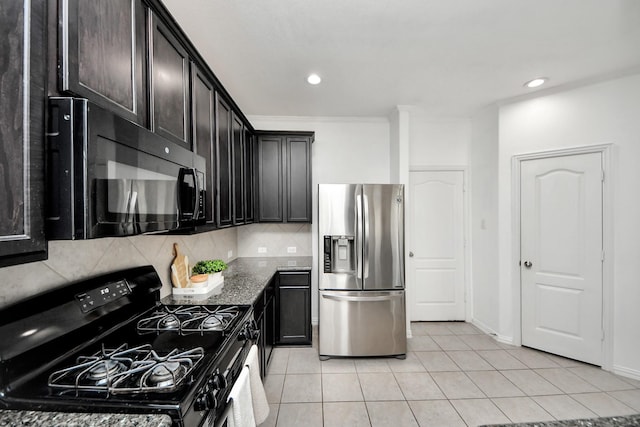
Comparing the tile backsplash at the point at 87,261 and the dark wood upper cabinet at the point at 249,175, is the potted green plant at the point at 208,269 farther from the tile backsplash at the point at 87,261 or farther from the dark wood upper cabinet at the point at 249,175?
the dark wood upper cabinet at the point at 249,175

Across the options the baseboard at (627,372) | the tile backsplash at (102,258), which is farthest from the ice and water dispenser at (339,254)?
the baseboard at (627,372)

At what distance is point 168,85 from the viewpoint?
1.40 meters

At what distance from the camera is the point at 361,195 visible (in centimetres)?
280

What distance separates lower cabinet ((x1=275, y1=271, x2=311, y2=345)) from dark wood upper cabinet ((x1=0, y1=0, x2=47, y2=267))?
7.88 feet

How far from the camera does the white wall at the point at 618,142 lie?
247 cm

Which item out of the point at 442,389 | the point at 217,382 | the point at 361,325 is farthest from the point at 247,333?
the point at 442,389

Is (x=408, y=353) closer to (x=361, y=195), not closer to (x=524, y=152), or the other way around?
(x=361, y=195)

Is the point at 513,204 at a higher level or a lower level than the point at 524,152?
lower

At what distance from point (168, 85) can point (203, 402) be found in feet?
4.72

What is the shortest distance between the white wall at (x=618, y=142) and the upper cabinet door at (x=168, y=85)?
344 cm

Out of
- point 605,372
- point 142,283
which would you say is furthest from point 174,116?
point 605,372

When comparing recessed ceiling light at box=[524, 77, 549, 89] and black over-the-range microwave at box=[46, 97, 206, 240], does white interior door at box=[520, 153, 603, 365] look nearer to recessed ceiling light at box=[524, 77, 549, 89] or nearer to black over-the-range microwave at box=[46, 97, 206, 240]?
recessed ceiling light at box=[524, 77, 549, 89]

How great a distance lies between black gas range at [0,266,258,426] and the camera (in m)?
0.83

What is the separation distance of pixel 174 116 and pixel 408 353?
10.0 ft
